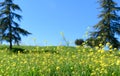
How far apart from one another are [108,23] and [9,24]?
11220 millimetres

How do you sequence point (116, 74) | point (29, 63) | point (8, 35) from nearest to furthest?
point (116, 74) → point (29, 63) → point (8, 35)

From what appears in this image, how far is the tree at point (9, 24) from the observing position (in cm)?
3725

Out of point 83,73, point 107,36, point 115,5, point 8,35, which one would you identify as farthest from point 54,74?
point 115,5

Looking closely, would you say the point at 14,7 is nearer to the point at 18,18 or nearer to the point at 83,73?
the point at 18,18

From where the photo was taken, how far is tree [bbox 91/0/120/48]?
137 feet

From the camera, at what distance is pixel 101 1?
4369cm

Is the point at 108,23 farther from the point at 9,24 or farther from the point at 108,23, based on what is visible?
the point at 9,24

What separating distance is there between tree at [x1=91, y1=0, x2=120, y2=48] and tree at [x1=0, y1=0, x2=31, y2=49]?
907cm

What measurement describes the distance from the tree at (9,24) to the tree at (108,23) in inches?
357

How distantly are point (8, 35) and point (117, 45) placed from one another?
468 inches

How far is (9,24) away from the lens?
3750 cm

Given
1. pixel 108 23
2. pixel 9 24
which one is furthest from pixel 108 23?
pixel 9 24

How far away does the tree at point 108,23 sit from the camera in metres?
41.9

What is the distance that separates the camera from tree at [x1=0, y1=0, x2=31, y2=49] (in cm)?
3725
